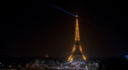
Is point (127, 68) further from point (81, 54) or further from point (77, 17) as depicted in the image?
point (81, 54)

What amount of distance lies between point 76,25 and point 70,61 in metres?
6.99

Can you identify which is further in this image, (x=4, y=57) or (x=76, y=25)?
(x=4, y=57)

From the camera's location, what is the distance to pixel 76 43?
3123cm

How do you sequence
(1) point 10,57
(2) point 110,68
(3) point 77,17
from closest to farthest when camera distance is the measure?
(2) point 110,68 → (3) point 77,17 → (1) point 10,57

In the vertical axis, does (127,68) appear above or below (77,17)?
below

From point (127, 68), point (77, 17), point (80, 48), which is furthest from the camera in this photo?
point (80, 48)

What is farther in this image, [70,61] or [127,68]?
[70,61]

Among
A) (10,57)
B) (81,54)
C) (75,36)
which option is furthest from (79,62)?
(10,57)

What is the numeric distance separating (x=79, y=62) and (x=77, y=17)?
6.91 meters

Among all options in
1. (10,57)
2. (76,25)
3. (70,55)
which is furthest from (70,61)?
(10,57)

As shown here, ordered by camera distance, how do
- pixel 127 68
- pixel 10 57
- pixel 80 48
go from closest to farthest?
pixel 127 68, pixel 80 48, pixel 10 57

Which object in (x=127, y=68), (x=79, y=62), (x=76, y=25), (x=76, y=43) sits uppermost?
(x=76, y=25)

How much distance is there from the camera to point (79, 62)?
32375mm

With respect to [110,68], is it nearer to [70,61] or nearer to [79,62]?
[79,62]
